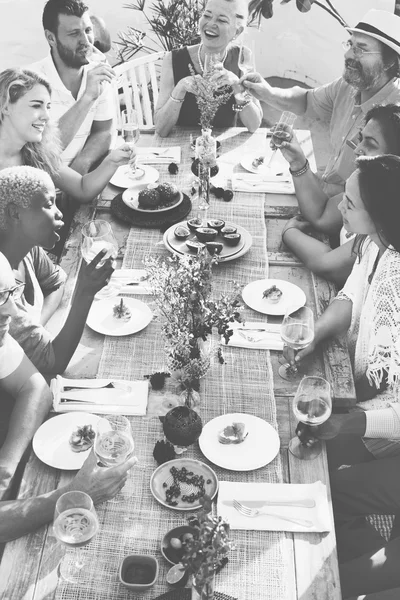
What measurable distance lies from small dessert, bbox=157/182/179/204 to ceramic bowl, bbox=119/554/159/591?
1.69 meters

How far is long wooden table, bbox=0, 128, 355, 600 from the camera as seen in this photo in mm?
1630

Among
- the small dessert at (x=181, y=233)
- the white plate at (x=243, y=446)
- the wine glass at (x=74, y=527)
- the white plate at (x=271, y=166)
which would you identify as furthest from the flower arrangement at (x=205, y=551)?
the white plate at (x=271, y=166)

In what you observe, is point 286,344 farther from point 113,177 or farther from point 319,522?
point 113,177

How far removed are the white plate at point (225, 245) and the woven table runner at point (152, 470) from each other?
39 millimetres

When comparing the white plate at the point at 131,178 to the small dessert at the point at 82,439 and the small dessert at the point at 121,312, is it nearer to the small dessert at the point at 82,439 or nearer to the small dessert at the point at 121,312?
the small dessert at the point at 121,312

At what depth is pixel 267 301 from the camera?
2.51 m

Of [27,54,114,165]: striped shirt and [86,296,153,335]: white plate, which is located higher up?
[27,54,114,165]: striped shirt

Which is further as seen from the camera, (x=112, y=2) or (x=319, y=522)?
(x=112, y=2)

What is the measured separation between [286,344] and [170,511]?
68 cm

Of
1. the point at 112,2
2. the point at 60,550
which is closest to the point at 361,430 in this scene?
the point at 60,550

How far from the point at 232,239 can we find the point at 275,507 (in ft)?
3.96

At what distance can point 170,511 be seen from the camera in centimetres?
180

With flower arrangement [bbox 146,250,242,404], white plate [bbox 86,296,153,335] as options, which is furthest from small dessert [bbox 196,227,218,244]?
flower arrangement [bbox 146,250,242,404]

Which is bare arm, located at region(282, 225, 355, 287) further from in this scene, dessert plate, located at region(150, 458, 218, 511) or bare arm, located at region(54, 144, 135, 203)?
dessert plate, located at region(150, 458, 218, 511)
